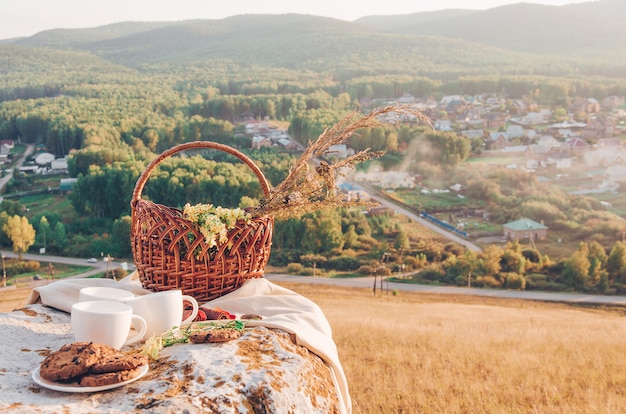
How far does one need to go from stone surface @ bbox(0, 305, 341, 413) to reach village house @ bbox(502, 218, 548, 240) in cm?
3933

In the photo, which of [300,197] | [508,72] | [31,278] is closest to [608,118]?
[508,72]

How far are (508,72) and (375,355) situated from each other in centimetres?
11878

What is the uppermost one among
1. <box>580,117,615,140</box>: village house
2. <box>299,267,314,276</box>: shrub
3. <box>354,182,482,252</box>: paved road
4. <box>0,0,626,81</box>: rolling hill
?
<box>0,0,626,81</box>: rolling hill

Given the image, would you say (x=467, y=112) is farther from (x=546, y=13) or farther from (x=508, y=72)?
(x=546, y=13)

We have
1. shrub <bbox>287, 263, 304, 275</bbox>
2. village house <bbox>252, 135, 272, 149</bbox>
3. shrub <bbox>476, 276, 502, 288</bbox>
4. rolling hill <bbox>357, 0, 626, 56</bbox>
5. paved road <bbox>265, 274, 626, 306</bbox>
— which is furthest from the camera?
rolling hill <bbox>357, 0, 626, 56</bbox>

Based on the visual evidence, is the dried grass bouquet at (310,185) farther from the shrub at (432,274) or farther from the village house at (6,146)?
the village house at (6,146)

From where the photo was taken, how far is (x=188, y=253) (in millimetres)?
3105

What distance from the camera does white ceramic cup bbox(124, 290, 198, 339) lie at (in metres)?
2.63

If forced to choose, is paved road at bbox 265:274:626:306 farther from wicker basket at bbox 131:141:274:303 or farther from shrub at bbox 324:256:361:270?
wicker basket at bbox 131:141:274:303

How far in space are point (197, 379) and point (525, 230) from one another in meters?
40.8

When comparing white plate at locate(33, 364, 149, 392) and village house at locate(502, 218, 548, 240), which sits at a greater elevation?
white plate at locate(33, 364, 149, 392)

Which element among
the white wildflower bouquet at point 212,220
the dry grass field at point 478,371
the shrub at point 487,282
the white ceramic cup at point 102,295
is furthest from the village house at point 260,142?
the white ceramic cup at point 102,295

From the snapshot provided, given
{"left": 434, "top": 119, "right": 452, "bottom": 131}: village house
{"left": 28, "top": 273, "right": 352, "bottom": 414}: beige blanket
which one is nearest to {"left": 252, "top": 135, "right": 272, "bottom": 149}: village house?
{"left": 434, "top": 119, "right": 452, "bottom": 131}: village house

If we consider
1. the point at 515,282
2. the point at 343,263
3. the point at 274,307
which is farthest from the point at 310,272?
the point at 274,307
